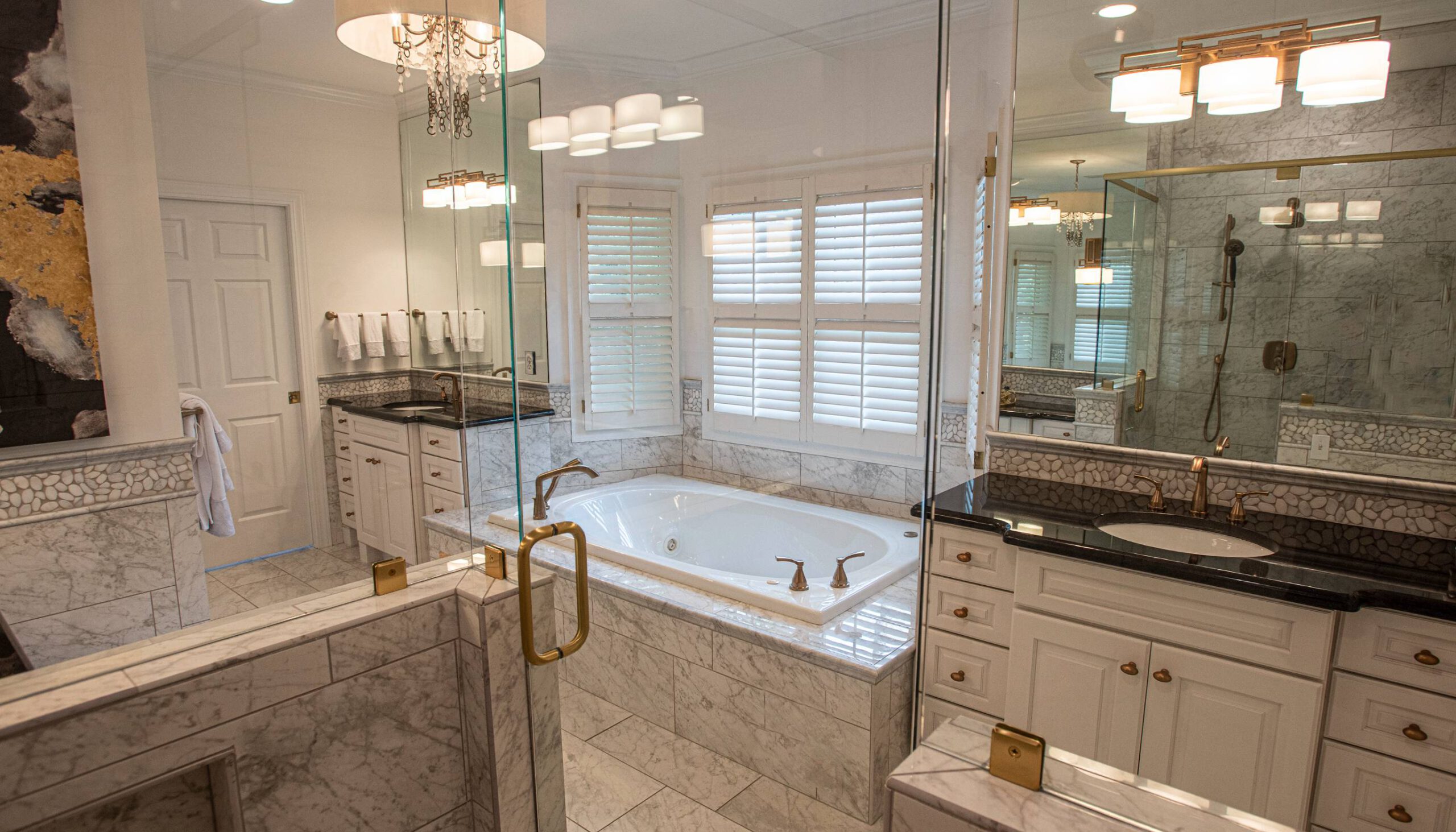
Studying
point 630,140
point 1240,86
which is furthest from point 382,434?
point 630,140

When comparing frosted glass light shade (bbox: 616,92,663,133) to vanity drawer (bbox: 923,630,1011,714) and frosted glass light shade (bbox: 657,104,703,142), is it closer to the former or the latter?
frosted glass light shade (bbox: 657,104,703,142)

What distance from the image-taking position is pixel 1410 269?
72.9 inches

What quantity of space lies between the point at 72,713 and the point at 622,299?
3.14 metres

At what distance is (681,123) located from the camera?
393cm

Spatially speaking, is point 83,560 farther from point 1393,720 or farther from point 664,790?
point 1393,720

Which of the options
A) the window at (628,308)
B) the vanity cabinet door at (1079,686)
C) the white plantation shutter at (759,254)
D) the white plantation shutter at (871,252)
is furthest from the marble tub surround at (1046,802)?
the window at (628,308)

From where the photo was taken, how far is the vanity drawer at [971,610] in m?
2.17

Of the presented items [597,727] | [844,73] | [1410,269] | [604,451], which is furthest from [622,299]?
[1410,269]

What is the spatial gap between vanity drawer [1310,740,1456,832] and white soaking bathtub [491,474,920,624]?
4.26 ft

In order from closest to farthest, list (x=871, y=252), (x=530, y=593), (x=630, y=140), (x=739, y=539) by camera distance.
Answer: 1. (x=530, y=593)
2. (x=871, y=252)
3. (x=739, y=539)
4. (x=630, y=140)

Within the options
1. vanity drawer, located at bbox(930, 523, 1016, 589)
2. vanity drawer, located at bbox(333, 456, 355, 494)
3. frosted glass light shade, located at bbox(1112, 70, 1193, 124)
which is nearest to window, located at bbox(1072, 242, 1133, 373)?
frosted glass light shade, located at bbox(1112, 70, 1193, 124)

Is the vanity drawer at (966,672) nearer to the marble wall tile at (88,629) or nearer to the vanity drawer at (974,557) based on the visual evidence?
the vanity drawer at (974,557)

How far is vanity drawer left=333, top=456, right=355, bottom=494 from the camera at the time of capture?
1.55 metres

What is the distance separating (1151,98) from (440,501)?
2.19 meters
